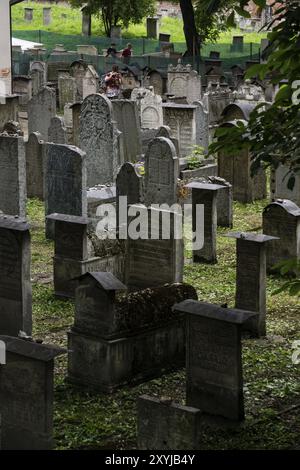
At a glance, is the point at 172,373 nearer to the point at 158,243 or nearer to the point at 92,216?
the point at 158,243

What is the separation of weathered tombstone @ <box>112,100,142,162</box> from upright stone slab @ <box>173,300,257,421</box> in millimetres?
11000

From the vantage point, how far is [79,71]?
33.1 meters

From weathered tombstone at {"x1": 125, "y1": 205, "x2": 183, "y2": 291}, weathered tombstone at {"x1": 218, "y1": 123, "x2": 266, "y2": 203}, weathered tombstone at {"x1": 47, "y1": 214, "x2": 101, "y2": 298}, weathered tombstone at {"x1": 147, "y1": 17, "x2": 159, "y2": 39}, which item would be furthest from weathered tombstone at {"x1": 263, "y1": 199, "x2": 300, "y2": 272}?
weathered tombstone at {"x1": 147, "y1": 17, "x2": 159, "y2": 39}

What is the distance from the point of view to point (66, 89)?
31250mm

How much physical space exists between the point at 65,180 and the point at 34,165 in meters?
3.16

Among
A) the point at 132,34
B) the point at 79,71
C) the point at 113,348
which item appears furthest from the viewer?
the point at 132,34

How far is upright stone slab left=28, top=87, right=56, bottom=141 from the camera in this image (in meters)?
23.5

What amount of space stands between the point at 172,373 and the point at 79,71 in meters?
22.4

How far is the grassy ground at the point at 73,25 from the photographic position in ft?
184

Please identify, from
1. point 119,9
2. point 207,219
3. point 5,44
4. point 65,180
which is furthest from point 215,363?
point 119,9

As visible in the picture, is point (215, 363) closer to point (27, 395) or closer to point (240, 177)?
point (27, 395)

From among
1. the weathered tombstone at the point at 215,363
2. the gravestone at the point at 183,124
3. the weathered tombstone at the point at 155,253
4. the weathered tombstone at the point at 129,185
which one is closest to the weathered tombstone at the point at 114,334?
the weathered tombstone at the point at 215,363

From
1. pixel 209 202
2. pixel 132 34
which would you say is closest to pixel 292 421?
pixel 209 202

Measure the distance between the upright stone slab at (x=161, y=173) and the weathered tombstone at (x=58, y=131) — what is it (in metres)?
3.25
